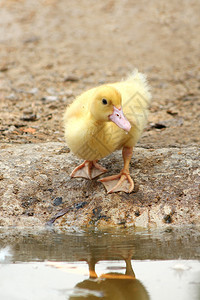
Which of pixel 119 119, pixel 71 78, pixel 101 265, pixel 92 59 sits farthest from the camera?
pixel 92 59

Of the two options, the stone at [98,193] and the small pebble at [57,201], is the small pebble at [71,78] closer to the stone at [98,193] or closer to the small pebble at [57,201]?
the stone at [98,193]

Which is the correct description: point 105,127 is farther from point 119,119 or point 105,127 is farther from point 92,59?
point 92,59

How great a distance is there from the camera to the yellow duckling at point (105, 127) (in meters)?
3.62

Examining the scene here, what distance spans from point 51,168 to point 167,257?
Answer: 5.41 feet

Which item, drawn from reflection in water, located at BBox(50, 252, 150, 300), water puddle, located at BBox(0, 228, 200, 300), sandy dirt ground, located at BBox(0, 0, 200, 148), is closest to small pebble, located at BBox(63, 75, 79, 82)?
sandy dirt ground, located at BBox(0, 0, 200, 148)

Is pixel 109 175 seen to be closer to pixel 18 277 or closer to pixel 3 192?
pixel 3 192

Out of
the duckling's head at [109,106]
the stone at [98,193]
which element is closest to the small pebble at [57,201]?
the stone at [98,193]

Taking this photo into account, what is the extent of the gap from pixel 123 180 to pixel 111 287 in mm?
1510

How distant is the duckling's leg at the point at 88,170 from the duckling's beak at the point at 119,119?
689 mm

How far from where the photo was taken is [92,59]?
9250 mm

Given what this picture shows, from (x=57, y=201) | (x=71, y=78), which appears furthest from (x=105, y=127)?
(x=71, y=78)

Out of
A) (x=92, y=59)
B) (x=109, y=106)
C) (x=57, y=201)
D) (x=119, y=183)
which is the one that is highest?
(x=92, y=59)

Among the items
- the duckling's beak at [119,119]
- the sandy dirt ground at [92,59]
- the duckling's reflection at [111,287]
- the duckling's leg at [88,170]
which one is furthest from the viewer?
the sandy dirt ground at [92,59]

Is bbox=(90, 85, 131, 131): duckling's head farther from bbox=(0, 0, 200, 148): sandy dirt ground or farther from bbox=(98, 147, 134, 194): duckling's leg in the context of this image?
bbox=(0, 0, 200, 148): sandy dirt ground
